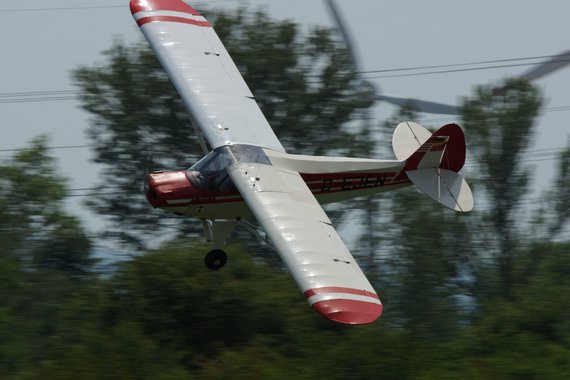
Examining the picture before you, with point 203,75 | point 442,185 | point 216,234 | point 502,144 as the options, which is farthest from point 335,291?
point 502,144

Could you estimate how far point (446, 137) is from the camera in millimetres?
26484

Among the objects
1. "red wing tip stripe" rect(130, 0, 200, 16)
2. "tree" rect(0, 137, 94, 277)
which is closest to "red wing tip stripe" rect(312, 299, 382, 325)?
"red wing tip stripe" rect(130, 0, 200, 16)

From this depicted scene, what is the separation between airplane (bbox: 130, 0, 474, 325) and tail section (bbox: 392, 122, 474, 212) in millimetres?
21

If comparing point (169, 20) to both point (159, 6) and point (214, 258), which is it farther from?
point (214, 258)

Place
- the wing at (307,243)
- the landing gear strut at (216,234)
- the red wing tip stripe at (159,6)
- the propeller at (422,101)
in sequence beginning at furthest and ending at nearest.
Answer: the propeller at (422,101)
the red wing tip stripe at (159,6)
the landing gear strut at (216,234)
the wing at (307,243)

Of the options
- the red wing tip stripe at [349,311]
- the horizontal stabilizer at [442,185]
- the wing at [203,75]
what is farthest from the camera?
the horizontal stabilizer at [442,185]

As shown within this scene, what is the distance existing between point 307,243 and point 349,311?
2519mm

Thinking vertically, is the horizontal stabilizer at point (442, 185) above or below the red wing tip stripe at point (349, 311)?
below

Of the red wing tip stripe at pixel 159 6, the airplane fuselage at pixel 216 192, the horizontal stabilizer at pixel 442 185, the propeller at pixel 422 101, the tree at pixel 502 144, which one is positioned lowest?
the tree at pixel 502 144

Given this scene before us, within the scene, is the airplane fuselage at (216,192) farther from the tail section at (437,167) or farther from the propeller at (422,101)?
the propeller at (422,101)

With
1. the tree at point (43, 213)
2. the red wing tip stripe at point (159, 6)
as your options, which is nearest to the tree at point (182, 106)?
the tree at point (43, 213)

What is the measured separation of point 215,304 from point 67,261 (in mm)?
25268

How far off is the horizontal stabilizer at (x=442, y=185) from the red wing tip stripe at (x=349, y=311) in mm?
7830

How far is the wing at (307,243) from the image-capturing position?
18156 millimetres
